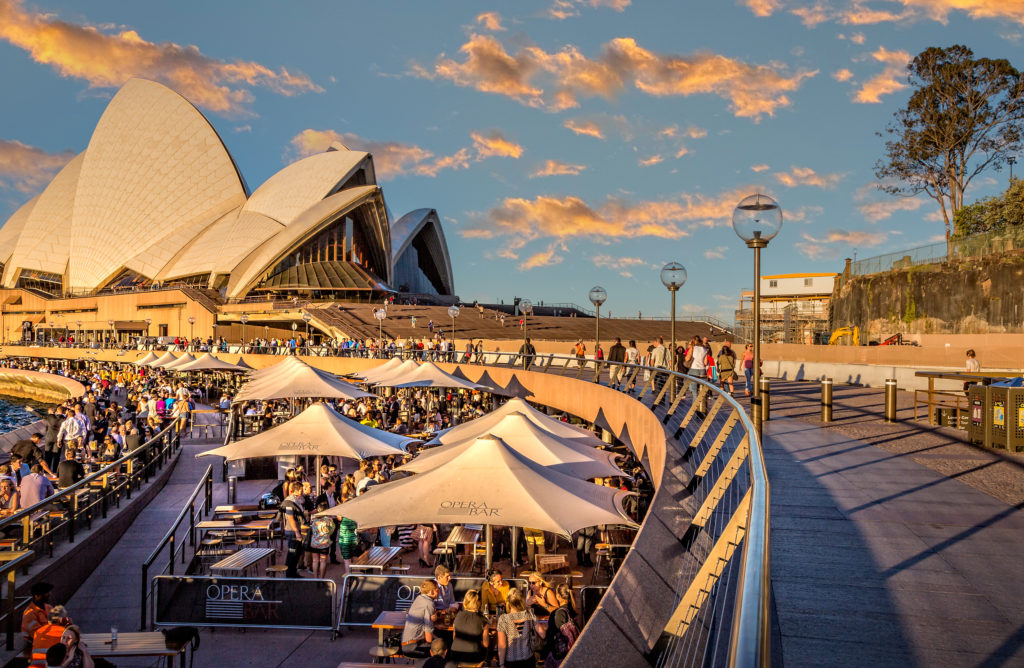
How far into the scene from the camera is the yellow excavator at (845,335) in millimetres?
30734

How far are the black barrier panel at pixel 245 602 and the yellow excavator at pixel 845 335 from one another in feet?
93.1

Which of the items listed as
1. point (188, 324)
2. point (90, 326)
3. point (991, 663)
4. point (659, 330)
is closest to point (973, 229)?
point (659, 330)

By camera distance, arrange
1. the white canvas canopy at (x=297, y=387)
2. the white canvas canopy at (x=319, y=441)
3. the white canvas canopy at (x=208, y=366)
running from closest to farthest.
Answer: the white canvas canopy at (x=319, y=441), the white canvas canopy at (x=297, y=387), the white canvas canopy at (x=208, y=366)

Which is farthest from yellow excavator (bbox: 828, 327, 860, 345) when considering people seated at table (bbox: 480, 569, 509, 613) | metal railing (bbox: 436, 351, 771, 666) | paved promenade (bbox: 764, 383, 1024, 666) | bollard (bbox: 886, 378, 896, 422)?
people seated at table (bbox: 480, 569, 509, 613)

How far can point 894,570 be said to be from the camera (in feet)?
14.1

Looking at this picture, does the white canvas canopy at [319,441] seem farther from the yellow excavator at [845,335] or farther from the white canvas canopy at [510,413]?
the yellow excavator at [845,335]

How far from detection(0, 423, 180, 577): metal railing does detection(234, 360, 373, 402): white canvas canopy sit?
3854 millimetres

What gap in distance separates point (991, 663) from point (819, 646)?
0.72 m

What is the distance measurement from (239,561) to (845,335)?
29.7 m

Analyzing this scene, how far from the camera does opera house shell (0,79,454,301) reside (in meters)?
64.2

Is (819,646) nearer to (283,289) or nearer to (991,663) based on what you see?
(991,663)

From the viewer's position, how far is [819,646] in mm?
3213

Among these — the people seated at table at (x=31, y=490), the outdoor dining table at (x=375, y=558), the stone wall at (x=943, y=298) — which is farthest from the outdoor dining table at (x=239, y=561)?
the stone wall at (x=943, y=298)

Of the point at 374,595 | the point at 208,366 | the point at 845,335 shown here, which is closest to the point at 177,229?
the point at 208,366
